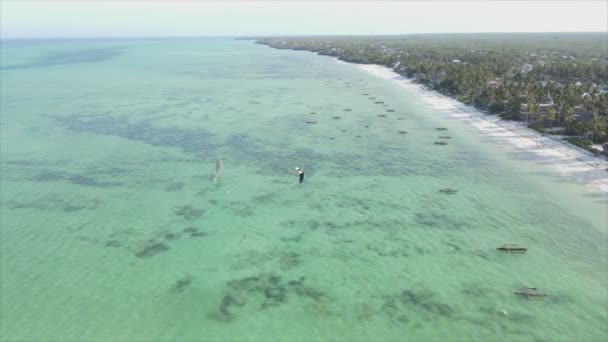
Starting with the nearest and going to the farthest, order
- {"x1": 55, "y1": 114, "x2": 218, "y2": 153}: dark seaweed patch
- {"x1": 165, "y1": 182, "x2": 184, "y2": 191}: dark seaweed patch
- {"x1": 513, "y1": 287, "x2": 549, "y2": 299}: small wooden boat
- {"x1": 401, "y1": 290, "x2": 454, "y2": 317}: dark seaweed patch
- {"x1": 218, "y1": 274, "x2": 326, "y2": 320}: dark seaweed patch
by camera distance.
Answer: {"x1": 401, "y1": 290, "x2": 454, "y2": 317}: dark seaweed patch
{"x1": 218, "y1": 274, "x2": 326, "y2": 320}: dark seaweed patch
{"x1": 513, "y1": 287, "x2": 549, "y2": 299}: small wooden boat
{"x1": 165, "y1": 182, "x2": 184, "y2": 191}: dark seaweed patch
{"x1": 55, "y1": 114, "x2": 218, "y2": 153}: dark seaweed patch

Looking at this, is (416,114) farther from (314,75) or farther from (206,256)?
(314,75)

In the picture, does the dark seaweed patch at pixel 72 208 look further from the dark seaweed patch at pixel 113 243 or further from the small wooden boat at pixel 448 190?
the small wooden boat at pixel 448 190

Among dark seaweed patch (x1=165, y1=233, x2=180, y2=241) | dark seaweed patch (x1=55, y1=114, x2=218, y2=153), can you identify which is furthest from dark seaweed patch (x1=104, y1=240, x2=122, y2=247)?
dark seaweed patch (x1=55, y1=114, x2=218, y2=153)

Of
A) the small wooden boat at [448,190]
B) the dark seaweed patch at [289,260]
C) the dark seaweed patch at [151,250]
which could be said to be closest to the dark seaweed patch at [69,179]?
the dark seaweed patch at [151,250]

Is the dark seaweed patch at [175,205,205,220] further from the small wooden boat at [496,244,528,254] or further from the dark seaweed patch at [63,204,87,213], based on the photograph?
the small wooden boat at [496,244,528,254]

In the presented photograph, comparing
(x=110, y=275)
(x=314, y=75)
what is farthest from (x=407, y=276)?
(x=314, y=75)

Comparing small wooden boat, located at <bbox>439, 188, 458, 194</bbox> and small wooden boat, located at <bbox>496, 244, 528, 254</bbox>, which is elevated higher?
small wooden boat, located at <bbox>439, 188, 458, 194</bbox>
